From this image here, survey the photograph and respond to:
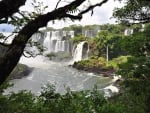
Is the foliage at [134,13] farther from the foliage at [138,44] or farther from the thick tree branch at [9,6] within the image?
the thick tree branch at [9,6]

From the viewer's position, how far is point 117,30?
84312 mm

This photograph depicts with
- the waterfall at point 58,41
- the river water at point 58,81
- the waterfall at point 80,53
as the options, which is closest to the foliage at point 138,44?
the river water at point 58,81

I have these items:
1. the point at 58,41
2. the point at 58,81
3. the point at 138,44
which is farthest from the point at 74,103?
the point at 58,41

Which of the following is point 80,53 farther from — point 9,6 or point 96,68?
point 9,6

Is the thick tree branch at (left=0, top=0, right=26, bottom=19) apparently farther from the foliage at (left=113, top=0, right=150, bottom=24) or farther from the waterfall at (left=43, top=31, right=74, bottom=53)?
the waterfall at (left=43, top=31, right=74, bottom=53)

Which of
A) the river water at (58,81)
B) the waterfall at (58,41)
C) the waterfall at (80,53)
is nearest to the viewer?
the river water at (58,81)

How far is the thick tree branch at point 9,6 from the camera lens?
3.89 meters

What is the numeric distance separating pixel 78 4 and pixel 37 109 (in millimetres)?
5455

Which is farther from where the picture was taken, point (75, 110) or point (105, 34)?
point (105, 34)

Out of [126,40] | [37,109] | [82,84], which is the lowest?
[82,84]

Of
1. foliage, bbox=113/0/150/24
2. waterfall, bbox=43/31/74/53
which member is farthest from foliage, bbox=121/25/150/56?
waterfall, bbox=43/31/74/53

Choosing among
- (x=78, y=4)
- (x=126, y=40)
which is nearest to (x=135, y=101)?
(x=126, y=40)

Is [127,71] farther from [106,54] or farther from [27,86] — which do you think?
[106,54]

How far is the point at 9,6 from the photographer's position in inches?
154
